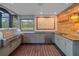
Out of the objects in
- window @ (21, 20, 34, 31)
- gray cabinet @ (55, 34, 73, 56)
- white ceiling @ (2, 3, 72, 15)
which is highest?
white ceiling @ (2, 3, 72, 15)

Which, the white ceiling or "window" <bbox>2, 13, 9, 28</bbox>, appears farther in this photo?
"window" <bbox>2, 13, 9, 28</bbox>

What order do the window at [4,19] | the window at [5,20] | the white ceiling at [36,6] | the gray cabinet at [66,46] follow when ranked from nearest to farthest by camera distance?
→ the gray cabinet at [66,46] → the white ceiling at [36,6] → the window at [4,19] → the window at [5,20]

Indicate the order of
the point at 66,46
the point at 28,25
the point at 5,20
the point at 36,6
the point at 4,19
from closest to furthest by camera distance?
1. the point at 66,46
2. the point at 36,6
3. the point at 4,19
4. the point at 5,20
5. the point at 28,25

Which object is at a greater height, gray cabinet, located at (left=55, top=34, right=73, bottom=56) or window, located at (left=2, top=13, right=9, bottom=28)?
window, located at (left=2, top=13, right=9, bottom=28)

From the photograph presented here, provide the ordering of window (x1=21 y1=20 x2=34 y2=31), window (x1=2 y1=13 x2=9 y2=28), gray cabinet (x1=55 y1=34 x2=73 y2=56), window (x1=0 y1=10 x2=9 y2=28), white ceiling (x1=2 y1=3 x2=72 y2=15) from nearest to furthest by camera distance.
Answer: gray cabinet (x1=55 y1=34 x2=73 y2=56) → white ceiling (x1=2 y1=3 x2=72 y2=15) → window (x1=0 y1=10 x2=9 y2=28) → window (x1=2 y1=13 x2=9 y2=28) → window (x1=21 y1=20 x2=34 y2=31)

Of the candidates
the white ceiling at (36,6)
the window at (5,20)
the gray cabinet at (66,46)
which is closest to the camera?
the gray cabinet at (66,46)

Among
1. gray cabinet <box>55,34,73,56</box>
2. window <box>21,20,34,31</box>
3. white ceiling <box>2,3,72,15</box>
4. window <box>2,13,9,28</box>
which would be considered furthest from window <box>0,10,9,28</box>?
gray cabinet <box>55,34,73,56</box>

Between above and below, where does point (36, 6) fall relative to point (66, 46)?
above

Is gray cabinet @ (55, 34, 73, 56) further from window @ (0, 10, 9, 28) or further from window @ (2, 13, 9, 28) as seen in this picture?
window @ (2, 13, 9, 28)

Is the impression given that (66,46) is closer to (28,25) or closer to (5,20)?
(5,20)

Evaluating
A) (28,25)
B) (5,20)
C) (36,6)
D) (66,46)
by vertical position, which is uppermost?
(36,6)

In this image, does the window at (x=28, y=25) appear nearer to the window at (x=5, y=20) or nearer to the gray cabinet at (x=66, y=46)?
the window at (x=5, y=20)

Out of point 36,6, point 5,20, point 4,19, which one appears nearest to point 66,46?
point 36,6

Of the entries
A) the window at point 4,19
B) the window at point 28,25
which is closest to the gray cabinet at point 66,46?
the window at point 4,19
